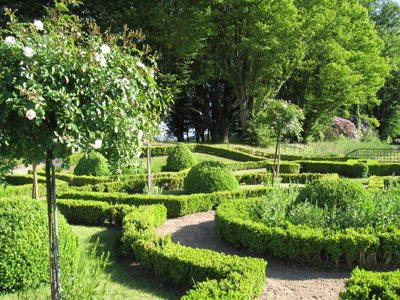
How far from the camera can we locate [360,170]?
1686 centimetres

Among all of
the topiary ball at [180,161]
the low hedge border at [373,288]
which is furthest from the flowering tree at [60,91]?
the topiary ball at [180,161]

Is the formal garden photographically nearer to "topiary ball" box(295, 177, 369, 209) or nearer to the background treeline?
"topiary ball" box(295, 177, 369, 209)

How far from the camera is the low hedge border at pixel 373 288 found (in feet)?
13.0

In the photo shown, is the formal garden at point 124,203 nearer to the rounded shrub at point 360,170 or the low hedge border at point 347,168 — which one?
the rounded shrub at point 360,170

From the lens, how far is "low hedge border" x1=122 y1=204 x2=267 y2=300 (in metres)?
4.28

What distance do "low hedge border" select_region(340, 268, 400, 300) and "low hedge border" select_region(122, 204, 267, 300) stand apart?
1218 millimetres

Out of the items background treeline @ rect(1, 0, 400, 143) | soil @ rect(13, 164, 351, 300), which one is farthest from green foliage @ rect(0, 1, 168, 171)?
background treeline @ rect(1, 0, 400, 143)

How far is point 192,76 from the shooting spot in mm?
33875

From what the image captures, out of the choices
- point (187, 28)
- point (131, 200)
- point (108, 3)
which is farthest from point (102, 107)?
point (108, 3)

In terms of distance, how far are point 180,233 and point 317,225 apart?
3097mm

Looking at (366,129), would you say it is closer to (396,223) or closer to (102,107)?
(396,223)

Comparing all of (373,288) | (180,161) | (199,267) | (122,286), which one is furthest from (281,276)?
(180,161)

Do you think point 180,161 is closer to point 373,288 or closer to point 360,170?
point 360,170

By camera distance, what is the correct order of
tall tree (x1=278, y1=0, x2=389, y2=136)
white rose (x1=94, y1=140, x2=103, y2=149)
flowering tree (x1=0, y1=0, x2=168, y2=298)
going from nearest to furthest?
flowering tree (x1=0, y1=0, x2=168, y2=298) → white rose (x1=94, y1=140, x2=103, y2=149) → tall tree (x1=278, y1=0, x2=389, y2=136)
